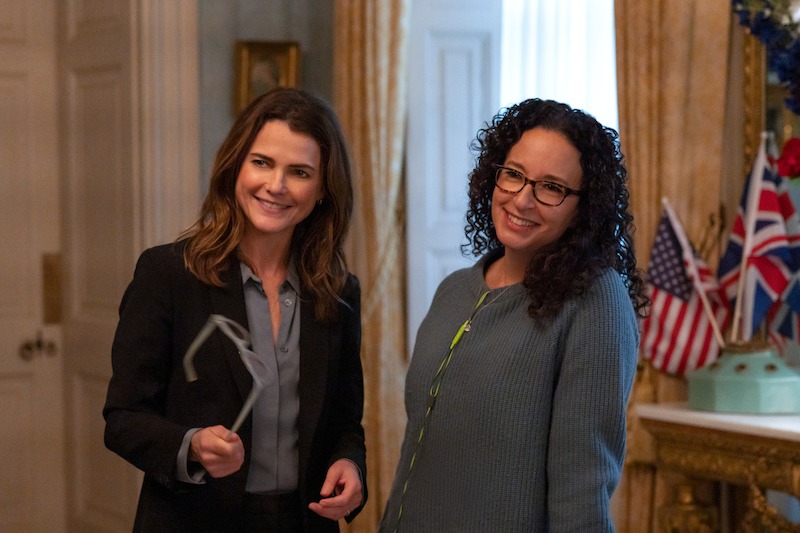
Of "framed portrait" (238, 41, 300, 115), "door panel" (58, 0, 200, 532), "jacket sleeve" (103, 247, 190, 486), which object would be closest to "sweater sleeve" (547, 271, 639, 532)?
"jacket sleeve" (103, 247, 190, 486)

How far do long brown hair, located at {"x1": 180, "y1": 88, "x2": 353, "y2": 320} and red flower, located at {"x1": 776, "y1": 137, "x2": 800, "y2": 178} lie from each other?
1594mm

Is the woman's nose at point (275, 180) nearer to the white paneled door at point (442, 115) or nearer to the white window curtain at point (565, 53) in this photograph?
the white window curtain at point (565, 53)

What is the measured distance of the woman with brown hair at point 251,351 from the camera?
1.94 m

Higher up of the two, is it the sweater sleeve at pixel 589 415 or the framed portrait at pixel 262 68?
the framed portrait at pixel 262 68

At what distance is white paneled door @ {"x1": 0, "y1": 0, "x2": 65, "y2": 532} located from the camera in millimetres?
5031

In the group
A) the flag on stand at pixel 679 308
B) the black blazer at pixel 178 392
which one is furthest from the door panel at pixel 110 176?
the black blazer at pixel 178 392

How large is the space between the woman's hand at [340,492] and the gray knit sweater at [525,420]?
0.10m

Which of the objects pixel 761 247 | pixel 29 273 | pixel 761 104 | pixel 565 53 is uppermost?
pixel 565 53

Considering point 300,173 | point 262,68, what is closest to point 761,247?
point 300,173

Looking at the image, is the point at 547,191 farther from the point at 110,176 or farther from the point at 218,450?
the point at 110,176

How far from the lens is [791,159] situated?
317cm

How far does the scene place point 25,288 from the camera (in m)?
5.10

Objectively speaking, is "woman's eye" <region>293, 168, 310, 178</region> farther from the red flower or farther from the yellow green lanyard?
the red flower

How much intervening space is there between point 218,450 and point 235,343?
0.25 m
